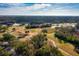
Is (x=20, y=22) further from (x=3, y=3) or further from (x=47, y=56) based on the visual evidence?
(x=47, y=56)

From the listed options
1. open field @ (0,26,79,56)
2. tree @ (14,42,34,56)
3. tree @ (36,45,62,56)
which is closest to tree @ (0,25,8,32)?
open field @ (0,26,79,56)

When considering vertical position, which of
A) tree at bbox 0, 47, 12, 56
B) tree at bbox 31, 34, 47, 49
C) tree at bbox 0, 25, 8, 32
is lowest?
tree at bbox 0, 47, 12, 56

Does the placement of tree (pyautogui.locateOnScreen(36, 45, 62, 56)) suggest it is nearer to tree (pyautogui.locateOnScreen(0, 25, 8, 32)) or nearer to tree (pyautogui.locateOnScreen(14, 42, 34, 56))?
tree (pyautogui.locateOnScreen(14, 42, 34, 56))

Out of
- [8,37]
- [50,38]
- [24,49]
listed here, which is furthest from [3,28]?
[50,38]

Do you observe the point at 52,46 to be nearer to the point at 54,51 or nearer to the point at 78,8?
the point at 54,51

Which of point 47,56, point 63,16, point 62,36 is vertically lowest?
point 47,56

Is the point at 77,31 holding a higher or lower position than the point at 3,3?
lower

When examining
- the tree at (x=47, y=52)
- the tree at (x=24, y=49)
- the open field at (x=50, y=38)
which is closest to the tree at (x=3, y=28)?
the open field at (x=50, y=38)

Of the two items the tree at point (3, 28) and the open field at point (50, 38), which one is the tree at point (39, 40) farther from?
the tree at point (3, 28)

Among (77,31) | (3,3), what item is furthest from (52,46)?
(3,3)
